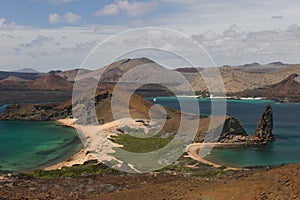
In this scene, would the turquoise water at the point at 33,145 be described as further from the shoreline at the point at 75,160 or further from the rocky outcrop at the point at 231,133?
the rocky outcrop at the point at 231,133

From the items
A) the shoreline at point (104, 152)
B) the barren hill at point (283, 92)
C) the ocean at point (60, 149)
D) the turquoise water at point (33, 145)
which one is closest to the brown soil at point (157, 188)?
the shoreline at point (104, 152)

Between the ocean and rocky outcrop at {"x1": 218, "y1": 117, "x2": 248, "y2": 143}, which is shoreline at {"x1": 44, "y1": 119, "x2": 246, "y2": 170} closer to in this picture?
A: the ocean

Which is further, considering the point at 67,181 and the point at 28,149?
the point at 28,149

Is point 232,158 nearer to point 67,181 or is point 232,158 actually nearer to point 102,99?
point 67,181

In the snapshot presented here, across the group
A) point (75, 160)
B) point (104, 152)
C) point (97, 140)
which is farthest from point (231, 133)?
point (75, 160)

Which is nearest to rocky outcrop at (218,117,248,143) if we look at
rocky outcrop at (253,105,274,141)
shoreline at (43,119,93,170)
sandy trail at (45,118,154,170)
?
rocky outcrop at (253,105,274,141)

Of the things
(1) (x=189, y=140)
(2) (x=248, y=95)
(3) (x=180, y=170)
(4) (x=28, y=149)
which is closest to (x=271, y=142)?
(1) (x=189, y=140)
